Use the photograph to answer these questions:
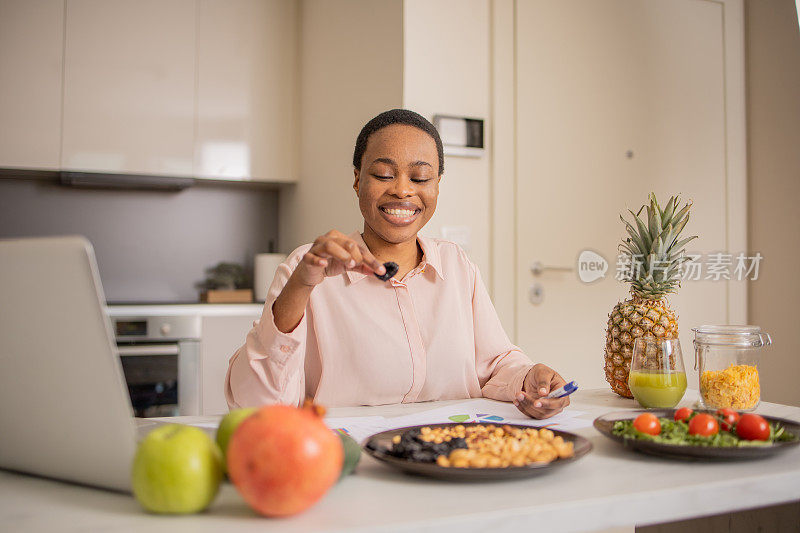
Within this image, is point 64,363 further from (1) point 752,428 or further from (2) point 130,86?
Answer: (2) point 130,86

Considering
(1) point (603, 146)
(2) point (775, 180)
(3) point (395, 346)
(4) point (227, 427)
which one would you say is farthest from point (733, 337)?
(2) point (775, 180)

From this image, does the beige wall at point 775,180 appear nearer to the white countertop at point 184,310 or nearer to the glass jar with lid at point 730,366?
the glass jar with lid at point 730,366

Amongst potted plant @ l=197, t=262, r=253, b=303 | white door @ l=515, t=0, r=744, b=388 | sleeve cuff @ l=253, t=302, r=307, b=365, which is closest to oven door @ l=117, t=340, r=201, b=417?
potted plant @ l=197, t=262, r=253, b=303

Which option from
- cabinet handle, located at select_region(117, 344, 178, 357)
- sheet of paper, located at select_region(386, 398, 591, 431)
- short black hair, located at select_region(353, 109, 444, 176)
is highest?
short black hair, located at select_region(353, 109, 444, 176)

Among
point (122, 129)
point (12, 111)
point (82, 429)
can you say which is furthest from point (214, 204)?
point (82, 429)

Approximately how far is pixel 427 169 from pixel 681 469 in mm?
898

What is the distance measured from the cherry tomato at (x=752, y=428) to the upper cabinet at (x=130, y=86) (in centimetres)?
293

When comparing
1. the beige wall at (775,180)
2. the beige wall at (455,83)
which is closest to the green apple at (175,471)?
the beige wall at (455,83)

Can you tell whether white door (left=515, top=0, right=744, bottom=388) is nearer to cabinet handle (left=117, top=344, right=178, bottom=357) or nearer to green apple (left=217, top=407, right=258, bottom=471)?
cabinet handle (left=117, top=344, right=178, bottom=357)

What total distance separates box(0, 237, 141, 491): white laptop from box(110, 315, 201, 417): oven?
2.31m

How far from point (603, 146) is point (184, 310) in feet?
6.57

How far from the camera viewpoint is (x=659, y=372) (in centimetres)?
131

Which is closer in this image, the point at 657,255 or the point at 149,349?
the point at 657,255

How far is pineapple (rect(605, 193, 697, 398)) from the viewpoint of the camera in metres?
1.45
